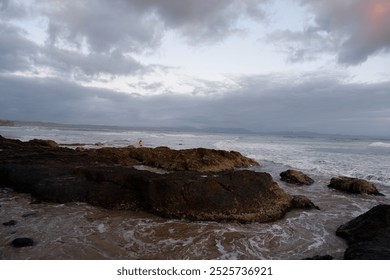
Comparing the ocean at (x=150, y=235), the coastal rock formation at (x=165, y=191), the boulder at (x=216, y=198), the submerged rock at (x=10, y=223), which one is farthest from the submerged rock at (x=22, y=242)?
the boulder at (x=216, y=198)

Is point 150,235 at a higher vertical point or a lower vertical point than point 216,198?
lower

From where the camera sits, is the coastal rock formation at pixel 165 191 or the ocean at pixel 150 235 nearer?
the ocean at pixel 150 235

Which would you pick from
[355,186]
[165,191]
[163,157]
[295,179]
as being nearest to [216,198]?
[165,191]

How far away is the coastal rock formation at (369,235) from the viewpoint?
4.62 meters

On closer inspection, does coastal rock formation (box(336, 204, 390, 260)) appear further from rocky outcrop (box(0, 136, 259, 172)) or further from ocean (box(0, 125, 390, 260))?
rocky outcrop (box(0, 136, 259, 172))

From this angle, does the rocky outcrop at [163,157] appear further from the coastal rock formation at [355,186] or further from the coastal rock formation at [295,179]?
the coastal rock formation at [355,186]

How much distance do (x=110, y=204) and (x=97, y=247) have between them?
7.63ft

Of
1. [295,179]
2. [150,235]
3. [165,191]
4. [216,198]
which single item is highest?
[165,191]

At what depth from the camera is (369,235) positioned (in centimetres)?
536

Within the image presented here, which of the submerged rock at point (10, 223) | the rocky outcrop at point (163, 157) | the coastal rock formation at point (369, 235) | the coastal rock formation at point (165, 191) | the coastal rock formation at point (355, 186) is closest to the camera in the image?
the coastal rock formation at point (369, 235)

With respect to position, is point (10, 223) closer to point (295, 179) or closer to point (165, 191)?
point (165, 191)

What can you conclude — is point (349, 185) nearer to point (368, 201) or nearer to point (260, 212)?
point (368, 201)

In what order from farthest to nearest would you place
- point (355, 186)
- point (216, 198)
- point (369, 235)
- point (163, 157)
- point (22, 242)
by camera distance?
point (163, 157)
point (355, 186)
point (216, 198)
point (369, 235)
point (22, 242)
